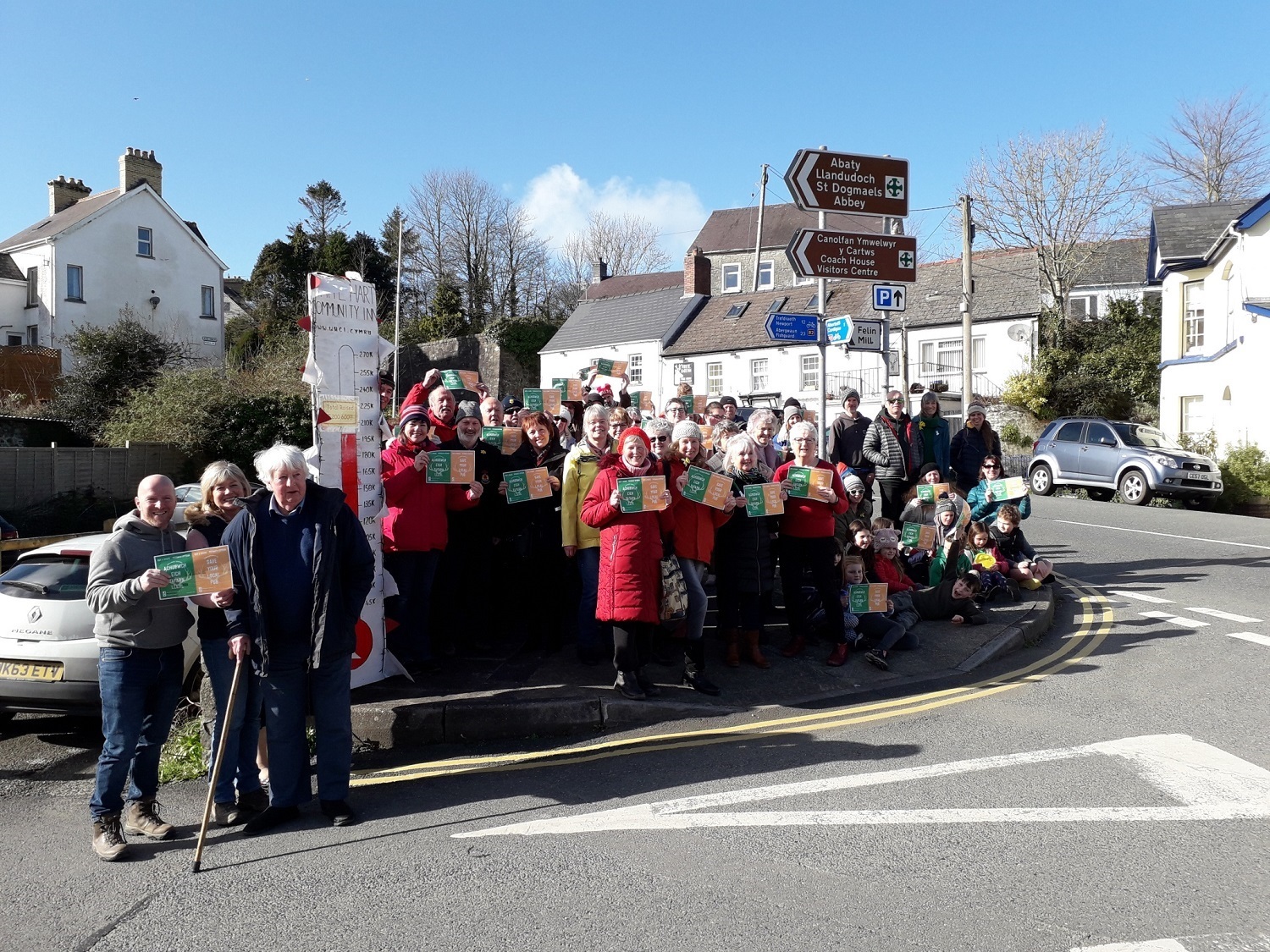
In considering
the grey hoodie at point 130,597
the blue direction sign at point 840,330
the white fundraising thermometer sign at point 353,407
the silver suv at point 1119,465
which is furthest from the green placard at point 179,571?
the silver suv at point 1119,465

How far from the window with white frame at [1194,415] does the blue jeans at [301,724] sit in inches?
1118

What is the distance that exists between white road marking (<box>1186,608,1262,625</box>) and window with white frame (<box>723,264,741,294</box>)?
45172mm

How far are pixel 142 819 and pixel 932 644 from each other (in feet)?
20.5

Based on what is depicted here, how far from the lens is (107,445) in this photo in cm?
2467

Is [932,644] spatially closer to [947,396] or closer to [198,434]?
[198,434]

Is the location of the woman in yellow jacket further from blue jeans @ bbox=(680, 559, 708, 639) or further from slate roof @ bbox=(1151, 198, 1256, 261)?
slate roof @ bbox=(1151, 198, 1256, 261)

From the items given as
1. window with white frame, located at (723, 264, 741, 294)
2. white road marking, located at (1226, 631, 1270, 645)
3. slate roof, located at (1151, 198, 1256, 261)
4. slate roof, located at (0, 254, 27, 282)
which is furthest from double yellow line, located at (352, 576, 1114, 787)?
window with white frame, located at (723, 264, 741, 294)

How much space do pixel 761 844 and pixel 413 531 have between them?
375 cm

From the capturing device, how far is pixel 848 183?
9.57 metres

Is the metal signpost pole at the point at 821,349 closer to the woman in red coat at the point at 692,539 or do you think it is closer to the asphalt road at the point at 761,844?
the woman in red coat at the point at 692,539

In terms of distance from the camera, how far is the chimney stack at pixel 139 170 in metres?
43.3

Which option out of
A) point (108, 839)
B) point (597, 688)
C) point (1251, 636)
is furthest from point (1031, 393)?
point (108, 839)

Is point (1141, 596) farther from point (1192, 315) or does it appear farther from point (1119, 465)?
point (1192, 315)

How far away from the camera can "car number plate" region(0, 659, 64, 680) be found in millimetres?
6746
